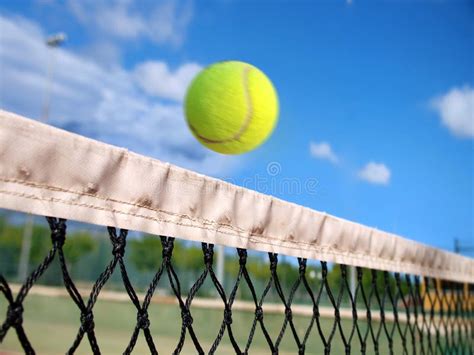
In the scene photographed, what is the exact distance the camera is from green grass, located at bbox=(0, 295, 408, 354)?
8.15 metres

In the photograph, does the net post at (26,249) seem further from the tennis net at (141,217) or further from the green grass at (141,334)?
the tennis net at (141,217)

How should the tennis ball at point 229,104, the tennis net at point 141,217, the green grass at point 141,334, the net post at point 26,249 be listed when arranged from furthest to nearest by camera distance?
the net post at point 26,249, the green grass at point 141,334, the tennis ball at point 229,104, the tennis net at point 141,217

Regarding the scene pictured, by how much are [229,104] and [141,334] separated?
9347 millimetres

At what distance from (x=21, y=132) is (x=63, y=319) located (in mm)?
15508

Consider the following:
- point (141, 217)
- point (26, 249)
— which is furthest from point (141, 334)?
point (26, 249)

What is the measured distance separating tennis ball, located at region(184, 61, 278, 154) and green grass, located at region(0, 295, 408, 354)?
13.2ft

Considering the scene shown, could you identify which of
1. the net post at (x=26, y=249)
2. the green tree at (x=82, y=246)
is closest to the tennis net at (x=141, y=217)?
the net post at (x=26, y=249)

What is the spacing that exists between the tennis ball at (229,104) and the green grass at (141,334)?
13.2 ft

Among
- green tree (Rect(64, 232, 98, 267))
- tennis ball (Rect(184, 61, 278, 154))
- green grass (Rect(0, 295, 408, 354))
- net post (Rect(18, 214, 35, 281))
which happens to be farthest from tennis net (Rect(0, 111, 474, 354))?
green tree (Rect(64, 232, 98, 267))

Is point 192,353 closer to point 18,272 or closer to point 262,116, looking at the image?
point 262,116

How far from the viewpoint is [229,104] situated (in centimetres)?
305

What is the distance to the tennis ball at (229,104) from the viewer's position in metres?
3.05

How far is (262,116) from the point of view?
3.18m

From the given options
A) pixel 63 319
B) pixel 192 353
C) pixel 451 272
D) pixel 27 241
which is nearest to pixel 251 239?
pixel 451 272
